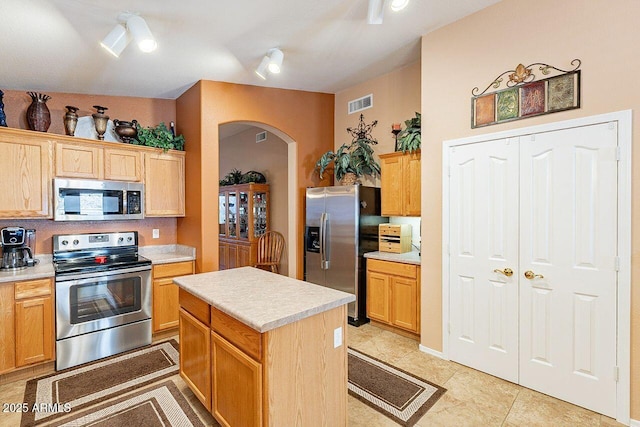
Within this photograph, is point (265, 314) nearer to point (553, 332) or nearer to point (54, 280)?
point (553, 332)

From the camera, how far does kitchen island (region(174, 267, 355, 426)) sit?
65.9 inches

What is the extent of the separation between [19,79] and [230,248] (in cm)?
405

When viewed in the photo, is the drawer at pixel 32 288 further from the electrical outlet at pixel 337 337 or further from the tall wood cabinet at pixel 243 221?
the tall wood cabinet at pixel 243 221

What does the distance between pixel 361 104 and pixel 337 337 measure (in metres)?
3.61

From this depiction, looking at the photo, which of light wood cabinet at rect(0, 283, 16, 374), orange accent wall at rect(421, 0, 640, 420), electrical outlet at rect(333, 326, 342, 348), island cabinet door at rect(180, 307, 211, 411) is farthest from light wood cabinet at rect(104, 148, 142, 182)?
orange accent wall at rect(421, 0, 640, 420)

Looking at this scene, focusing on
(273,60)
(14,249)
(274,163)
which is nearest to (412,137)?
(273,60)

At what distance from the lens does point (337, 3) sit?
2.55 meters

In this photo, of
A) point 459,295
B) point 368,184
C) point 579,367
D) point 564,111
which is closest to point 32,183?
point 368,184

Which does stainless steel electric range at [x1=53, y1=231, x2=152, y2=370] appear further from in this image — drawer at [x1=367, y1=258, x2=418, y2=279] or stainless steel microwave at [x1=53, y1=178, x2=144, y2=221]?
drawer at [x1=367, y1=258, x2=418, y2=279]

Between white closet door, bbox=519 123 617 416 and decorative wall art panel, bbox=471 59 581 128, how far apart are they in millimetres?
229

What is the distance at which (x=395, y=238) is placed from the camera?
3986 millimetres

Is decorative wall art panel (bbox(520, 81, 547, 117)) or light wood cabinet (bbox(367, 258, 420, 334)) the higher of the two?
decorative wall art panel (bbox(520, 81, 547, 117))

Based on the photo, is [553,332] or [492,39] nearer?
[553,332]

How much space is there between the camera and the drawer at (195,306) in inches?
85.6
